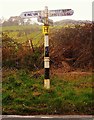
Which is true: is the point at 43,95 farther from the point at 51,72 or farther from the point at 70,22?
the point at 70,22

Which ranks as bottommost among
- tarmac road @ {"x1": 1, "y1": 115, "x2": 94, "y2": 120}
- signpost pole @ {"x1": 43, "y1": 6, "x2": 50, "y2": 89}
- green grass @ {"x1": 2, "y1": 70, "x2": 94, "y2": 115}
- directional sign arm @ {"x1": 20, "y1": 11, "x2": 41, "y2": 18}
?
tarmac road @ {"x1": 1, "y1": 115, "x2": 94, "y2": 120}

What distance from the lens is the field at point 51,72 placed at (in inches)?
→ 326

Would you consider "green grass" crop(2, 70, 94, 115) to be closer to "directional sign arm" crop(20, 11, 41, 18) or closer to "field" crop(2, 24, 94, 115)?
"field" crop(2, 24, 94, 115)

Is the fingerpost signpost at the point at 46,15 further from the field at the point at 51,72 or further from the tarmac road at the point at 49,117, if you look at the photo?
the tarmac road at the point at 49,117

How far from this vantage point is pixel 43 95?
872cm

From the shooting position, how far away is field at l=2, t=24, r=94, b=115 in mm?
8289

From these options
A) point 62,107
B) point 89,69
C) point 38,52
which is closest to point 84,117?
point 62,107

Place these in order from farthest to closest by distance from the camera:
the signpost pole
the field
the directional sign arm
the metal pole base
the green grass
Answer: the metal pole base → the signpost pole → the directional sign arm → the field → the green grass

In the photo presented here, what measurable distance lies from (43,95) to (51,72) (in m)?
0.95

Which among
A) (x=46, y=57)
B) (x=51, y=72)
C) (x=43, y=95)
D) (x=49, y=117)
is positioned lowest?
(x=49, y=117)

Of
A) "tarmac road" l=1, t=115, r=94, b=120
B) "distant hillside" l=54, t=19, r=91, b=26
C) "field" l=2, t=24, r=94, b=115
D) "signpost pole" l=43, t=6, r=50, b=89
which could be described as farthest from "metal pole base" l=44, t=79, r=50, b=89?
"distant hillside" l=54, t=19, r=91, b=26

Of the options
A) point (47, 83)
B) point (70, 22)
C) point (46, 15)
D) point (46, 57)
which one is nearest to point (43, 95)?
point (47, 83)

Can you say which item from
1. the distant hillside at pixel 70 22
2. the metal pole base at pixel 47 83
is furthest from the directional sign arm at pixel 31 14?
the metal pole base at pixel 47 83

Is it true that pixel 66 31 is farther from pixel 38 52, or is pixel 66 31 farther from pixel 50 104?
pixel 50 104
